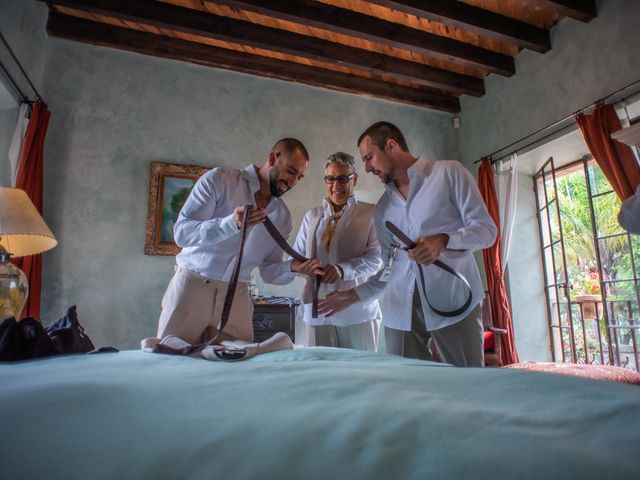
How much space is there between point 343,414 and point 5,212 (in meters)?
2.85

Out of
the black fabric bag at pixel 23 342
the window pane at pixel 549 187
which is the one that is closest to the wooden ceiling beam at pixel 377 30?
the window pane at pixel 549 187

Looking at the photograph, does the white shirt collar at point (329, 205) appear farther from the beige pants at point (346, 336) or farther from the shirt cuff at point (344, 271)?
the beige pants at point (346, 336)

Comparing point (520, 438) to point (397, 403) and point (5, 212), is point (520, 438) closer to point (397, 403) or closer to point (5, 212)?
point (397, 403)

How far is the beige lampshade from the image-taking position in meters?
2.56

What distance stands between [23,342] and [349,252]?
1548 mm

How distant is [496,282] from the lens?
4.48 metres

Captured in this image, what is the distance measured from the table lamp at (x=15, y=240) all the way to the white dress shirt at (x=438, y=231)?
2102mm

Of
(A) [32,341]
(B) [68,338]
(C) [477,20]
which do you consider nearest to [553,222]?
(C) [477,20]

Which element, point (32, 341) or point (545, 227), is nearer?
point (32, 341)

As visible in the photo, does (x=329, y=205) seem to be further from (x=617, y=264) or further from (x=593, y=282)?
(x=593, y=282)

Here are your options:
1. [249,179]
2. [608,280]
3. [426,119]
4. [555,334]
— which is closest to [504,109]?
[426,119]

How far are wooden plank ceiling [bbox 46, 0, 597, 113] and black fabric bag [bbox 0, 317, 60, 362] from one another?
312 centimetres

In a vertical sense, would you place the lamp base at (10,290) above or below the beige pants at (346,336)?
above

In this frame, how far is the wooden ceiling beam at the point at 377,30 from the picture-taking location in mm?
3600
